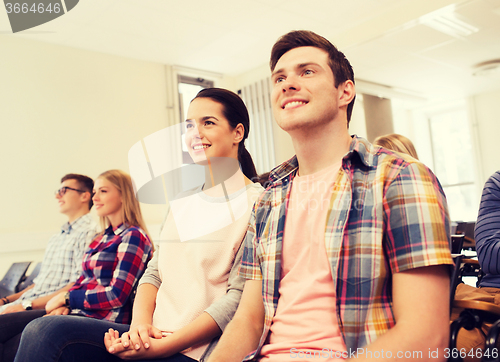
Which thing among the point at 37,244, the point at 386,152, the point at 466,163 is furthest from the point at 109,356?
the point at 466,163

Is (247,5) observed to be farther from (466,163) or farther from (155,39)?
(466,163)

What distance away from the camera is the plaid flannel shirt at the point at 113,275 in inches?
71.7

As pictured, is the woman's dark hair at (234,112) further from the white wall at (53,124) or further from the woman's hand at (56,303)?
the white wall at (53,124)

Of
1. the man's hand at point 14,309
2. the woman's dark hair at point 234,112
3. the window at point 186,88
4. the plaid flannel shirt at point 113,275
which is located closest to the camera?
the woman's dark hair at point 234,112

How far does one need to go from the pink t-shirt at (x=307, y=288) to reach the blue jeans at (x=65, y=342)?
42cm

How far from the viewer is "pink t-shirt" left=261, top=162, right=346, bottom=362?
0.94 metres

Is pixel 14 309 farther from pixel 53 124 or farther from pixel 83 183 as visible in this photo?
pixel 53 124

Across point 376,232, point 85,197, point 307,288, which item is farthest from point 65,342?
point 85,197

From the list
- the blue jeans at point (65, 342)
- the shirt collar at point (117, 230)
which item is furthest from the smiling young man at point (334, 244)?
the shirt collar at point (117, 230)

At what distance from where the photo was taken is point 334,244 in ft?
3.10

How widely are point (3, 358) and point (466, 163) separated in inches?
319

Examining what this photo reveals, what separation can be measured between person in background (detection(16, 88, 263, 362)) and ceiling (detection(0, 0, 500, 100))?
288 cm

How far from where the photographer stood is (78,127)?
181 inches

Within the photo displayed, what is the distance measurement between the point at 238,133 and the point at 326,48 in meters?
0.52
